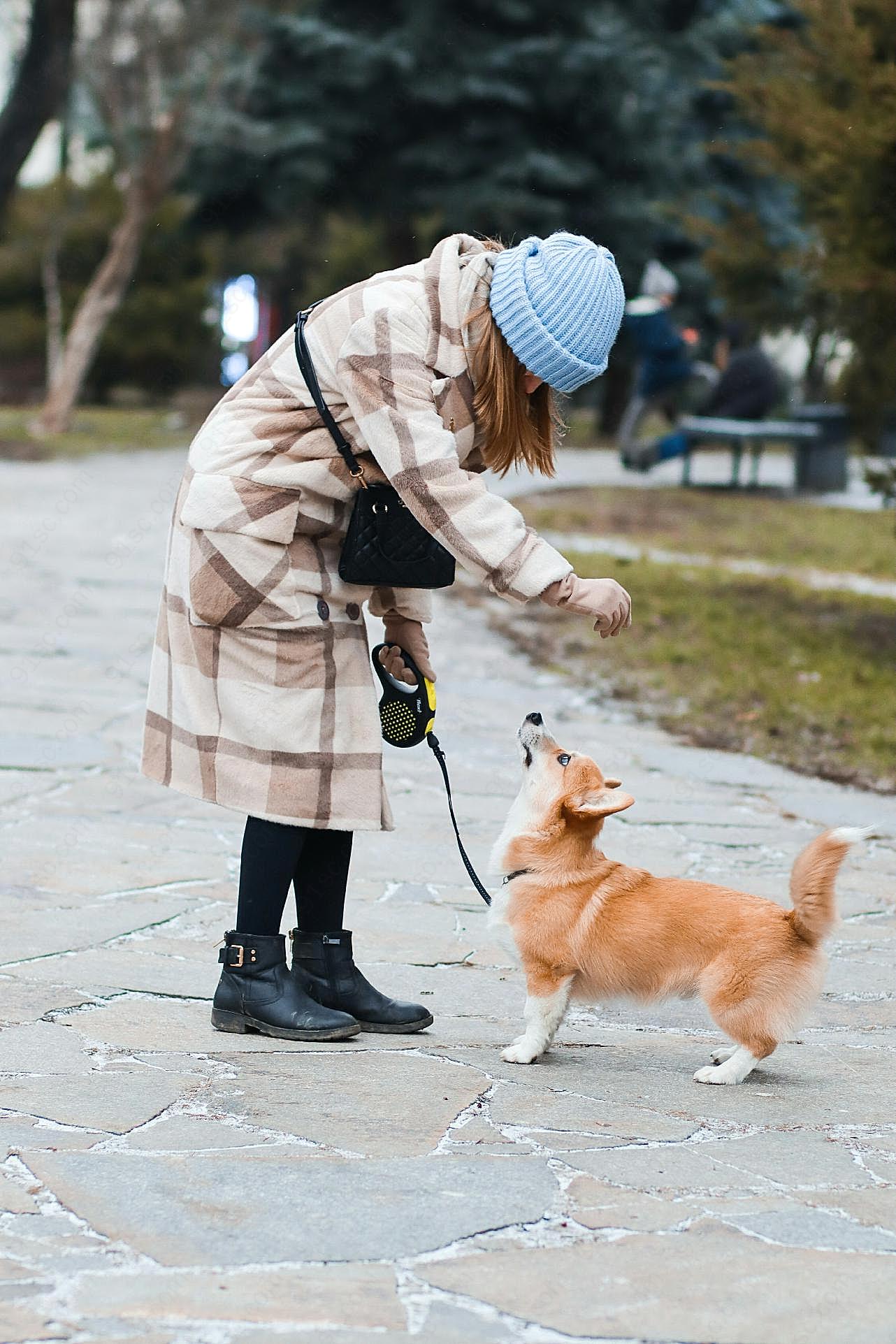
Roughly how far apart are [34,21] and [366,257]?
20021 millimetres

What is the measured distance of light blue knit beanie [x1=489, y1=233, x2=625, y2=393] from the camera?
3176 mm

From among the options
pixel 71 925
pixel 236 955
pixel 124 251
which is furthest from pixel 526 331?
pixel 124 251

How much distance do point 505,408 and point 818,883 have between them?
1159 millimetres

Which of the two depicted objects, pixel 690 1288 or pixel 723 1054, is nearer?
pixel 690 1288

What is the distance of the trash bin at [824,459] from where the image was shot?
1930 centimetres

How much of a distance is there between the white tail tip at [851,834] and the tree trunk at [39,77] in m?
18.0

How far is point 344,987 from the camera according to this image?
3.77 m

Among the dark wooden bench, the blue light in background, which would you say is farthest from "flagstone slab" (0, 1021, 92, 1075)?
the blue light in background

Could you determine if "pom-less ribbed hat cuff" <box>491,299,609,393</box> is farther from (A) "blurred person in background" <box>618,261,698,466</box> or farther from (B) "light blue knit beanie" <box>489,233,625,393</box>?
(A) "blurred person in background" <box>618,261,698,466</box>

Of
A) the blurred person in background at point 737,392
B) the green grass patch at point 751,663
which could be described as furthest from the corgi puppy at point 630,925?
the blurred person in background at point 737,392

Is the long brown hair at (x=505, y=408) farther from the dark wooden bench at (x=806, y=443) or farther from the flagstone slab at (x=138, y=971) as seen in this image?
the dark wooden bench at (x=806, y=443)

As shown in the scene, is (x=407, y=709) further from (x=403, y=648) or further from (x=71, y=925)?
(x=71, y=925)

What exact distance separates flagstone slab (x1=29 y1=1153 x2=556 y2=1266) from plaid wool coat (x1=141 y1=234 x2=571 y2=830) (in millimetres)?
831

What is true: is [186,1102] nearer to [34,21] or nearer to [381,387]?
[381,387]
